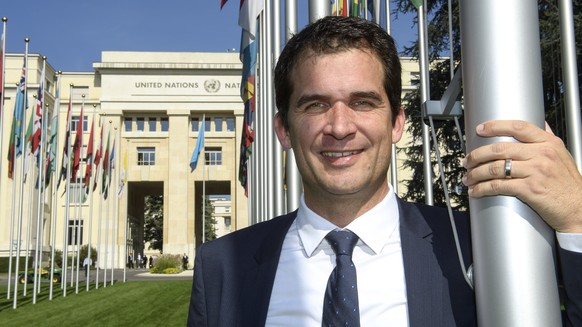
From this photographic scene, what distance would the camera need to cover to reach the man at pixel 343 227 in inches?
87.0

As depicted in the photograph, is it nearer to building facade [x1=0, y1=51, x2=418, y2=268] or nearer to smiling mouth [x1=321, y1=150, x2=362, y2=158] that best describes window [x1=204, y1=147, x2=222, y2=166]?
building facade [x1=0, y1=51, x2=418, y2=268]

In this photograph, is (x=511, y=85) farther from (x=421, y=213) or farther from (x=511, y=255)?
(x=421, y=213)

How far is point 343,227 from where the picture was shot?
2.49m

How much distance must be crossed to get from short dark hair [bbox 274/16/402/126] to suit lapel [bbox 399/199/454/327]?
1.53 feet

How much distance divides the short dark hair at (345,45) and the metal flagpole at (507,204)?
2.50 ft

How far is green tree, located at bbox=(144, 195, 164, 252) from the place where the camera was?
82.6 meters

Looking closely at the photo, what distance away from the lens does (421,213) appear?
2.47 meters

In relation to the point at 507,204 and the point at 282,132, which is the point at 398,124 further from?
the point at 507,204

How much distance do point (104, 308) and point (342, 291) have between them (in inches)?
804

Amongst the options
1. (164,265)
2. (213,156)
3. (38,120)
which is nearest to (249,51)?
(38,120)

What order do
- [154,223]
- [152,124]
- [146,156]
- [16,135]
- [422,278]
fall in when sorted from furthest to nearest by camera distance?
1. [154,223]
2. [152,124]
3. [146,156]
4. [16,135]
5. [422,278]

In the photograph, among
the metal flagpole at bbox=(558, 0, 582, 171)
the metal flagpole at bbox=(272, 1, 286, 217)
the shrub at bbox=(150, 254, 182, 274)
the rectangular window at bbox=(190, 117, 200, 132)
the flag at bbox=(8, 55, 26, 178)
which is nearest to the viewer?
the metal flagpole at bbox=(558, 0, 582, 171)

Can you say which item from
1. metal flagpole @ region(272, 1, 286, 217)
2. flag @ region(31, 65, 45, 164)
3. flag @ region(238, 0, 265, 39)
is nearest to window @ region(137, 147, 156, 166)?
flag @ region(31, 65, 45, 164)

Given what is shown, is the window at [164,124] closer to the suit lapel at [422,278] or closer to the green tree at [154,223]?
the green tree at [154,223]
